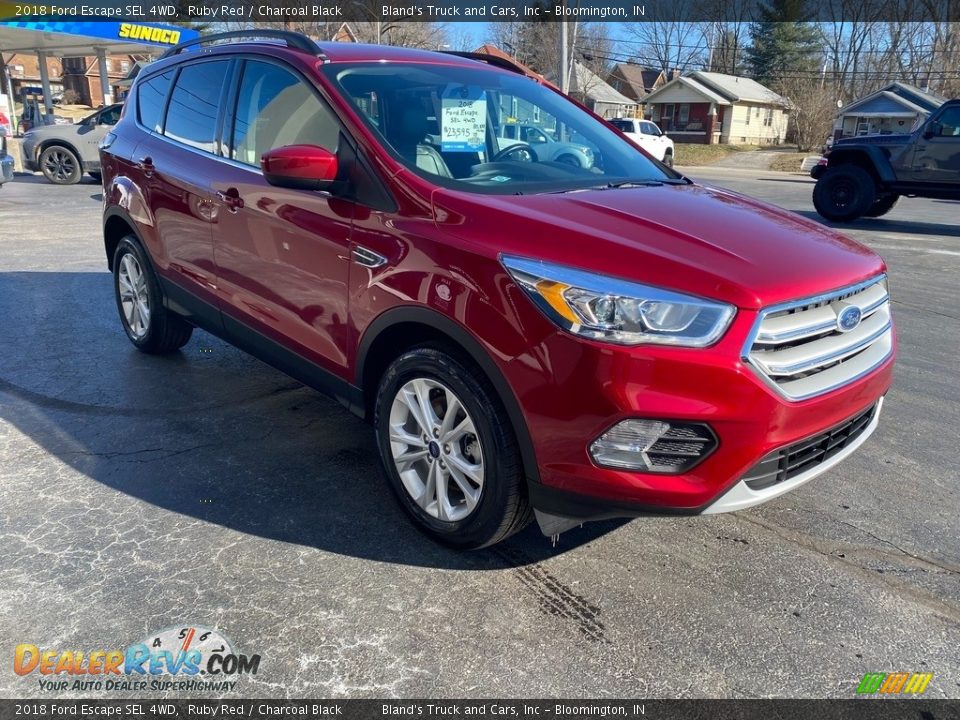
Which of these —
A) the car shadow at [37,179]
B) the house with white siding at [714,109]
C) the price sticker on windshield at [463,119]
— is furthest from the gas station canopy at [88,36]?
the house with white siding at [714,109]

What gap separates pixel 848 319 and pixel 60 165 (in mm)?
17054

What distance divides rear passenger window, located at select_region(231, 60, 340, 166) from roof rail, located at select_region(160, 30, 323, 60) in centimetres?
15

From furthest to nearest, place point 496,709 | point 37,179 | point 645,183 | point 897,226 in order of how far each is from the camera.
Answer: point 37,179, point 897,226, point 645,183, point 496,709

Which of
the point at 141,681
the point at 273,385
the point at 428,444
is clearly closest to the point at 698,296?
the point at 428,444

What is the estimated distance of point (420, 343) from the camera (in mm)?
2771

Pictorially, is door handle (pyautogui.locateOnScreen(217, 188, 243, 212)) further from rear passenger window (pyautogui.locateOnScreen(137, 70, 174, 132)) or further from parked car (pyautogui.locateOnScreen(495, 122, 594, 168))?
parked car (pyautogui.locateOnScreen(495, 122, 594, 168))

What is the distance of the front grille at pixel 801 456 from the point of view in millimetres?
2334

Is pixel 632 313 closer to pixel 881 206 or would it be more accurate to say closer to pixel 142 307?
pixel 142 307

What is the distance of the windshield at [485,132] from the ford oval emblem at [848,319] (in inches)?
43.7

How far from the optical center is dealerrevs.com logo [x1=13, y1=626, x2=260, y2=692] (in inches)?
86.5

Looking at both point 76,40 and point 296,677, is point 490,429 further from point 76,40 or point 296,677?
point 76,40

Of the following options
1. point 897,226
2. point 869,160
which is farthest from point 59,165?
point 897,226

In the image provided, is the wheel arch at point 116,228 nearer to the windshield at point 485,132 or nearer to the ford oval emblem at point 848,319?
the windshield at point 485,132

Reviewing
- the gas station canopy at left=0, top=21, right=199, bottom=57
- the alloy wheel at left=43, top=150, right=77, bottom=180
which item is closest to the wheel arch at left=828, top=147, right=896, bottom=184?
the alloy wheel at left=43, top=150, right=77, bottom=180
